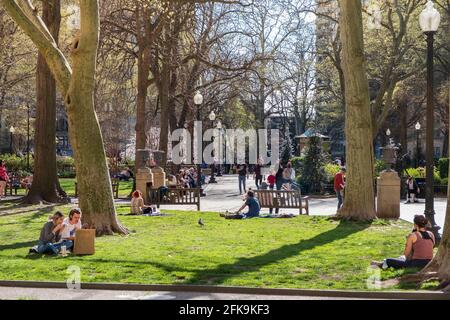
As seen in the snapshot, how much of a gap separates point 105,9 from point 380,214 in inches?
615

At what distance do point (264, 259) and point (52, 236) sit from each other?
397 centimetres

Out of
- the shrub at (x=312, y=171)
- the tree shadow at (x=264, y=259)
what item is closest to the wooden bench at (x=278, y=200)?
the tree shadow at (x=264, y=259)

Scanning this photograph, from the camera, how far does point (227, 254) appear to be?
12055 mm

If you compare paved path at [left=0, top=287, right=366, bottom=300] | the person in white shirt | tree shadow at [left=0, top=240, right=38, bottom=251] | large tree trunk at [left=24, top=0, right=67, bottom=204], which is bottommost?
paved path at [left=0, top=287, right=366, bottom=300]

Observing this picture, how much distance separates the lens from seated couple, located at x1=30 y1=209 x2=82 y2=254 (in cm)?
1210

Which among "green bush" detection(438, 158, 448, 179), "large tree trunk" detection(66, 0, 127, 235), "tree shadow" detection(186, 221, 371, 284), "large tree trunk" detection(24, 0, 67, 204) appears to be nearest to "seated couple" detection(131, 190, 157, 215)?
"large tree trunk" detection(24, 0, 67, 204)

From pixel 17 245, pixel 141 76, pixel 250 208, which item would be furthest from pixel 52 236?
pixel 141 76

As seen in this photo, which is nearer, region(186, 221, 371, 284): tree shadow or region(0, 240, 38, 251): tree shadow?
region(186, 221, 371, 284): tree shadow

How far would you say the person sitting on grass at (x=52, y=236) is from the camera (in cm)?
1209

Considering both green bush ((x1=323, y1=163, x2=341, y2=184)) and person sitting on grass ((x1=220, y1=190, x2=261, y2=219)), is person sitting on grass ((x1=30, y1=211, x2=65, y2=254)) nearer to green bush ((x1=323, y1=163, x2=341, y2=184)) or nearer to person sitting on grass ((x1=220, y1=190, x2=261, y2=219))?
person sitting on grass ((x1=220, y1=190, x2=261, y2=219))

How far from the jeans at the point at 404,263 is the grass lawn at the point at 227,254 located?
390 millimetres

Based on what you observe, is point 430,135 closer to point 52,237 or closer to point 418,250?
point 418,250

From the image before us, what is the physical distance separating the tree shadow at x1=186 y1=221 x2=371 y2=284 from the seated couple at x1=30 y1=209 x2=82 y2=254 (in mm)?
3165
